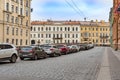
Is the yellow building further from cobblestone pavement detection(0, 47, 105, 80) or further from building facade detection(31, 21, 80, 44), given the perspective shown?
cobblestone pavement detection(0, 47, 105, 80)

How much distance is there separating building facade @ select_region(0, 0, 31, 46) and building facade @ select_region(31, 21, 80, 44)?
64.2 meters

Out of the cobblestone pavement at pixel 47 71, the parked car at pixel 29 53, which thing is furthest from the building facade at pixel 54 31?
the cobblestone pavement at pixel 47 71

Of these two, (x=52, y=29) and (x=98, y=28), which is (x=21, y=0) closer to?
(x=52, y=29)

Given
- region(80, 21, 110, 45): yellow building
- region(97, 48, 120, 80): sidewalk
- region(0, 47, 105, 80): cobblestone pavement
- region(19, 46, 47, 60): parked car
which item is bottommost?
region(97, 48, 120, 80): sidewalk

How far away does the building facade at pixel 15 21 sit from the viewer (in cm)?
7794

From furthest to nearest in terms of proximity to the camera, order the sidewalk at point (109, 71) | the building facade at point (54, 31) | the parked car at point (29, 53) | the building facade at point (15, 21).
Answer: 1. the building facade at point (54, 31)
2. the building facade at point (15, 21)
3. the parked car at point (29, 53)
4. the sidewalk at point (109, 71)

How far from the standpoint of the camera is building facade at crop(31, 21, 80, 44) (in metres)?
160

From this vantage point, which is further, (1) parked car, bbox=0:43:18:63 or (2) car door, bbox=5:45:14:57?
(2) car door, bbox=5:45:14:57

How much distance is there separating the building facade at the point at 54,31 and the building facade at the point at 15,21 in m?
64.2

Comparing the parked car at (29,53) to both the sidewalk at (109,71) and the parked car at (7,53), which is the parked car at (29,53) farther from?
the sidewalk at (109,71)

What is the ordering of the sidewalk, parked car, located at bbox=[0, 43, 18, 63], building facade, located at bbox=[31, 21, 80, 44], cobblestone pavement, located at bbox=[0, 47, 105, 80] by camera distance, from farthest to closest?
1. building facade, located at bbox=[31, 21, 80, 44]
2. parked car, located at bbox=[0, 43, 18, 63]
3. the sidewalk
4. cobblestone pavement, located at bbox=[0, 47, 105, 80]

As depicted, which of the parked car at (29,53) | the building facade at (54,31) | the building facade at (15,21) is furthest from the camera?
the building facade at (54,31)

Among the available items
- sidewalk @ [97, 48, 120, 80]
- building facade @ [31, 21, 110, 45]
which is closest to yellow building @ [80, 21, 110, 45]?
building facade @ [31, 21, 110, 45]

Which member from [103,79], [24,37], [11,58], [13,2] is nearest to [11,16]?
[13,2]
